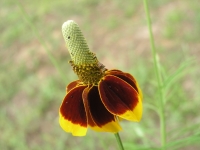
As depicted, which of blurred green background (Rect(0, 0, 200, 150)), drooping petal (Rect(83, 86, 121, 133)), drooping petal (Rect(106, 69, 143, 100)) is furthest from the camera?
blurred green background (Rect(0, 0, 200, 150))

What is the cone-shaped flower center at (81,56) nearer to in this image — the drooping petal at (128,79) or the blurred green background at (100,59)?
the drooping petal at (128,79)

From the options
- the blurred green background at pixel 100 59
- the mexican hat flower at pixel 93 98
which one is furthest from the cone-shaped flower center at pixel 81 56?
the blurred green background at pixel 100 59

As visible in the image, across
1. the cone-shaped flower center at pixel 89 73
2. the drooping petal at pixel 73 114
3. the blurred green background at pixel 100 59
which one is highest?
the blurred green background at pixel 100 59

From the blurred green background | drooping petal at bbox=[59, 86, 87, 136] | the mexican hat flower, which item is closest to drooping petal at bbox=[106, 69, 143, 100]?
the mexican hat flower

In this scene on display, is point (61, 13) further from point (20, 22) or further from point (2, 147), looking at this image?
point (2, 147)

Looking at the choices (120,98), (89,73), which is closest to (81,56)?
(89,73)

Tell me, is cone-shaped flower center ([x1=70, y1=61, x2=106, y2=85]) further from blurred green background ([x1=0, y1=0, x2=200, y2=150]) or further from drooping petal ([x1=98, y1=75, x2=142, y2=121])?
blurred green background ([x1=0, y1=0, x2=200, y2=150])
